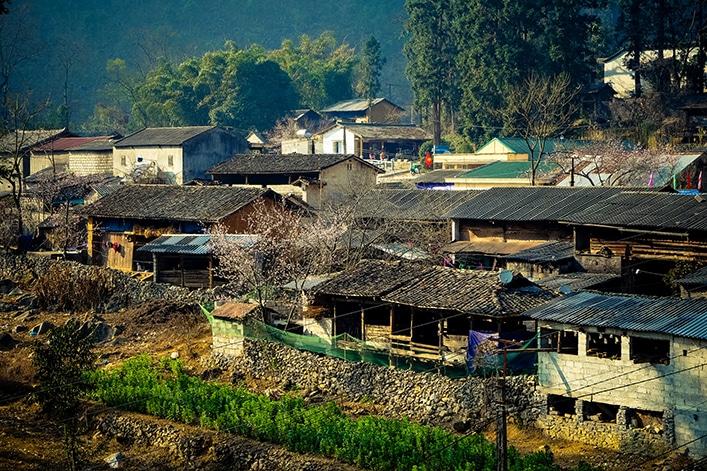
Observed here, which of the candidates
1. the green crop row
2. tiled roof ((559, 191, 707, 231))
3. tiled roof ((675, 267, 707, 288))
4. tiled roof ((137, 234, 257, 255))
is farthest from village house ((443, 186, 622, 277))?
the green crop row

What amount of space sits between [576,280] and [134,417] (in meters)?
14.8

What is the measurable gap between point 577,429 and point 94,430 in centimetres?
1487

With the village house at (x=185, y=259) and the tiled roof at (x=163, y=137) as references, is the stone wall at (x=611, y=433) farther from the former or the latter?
the tiled roof at (x=163, y=137)

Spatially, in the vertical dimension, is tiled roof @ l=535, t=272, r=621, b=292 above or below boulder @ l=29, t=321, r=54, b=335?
above

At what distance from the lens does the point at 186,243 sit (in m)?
45.0

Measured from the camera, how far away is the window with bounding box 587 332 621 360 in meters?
26.9

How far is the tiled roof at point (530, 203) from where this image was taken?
3903cm

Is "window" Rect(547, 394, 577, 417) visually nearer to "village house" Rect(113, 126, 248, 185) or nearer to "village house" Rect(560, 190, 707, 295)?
"village house" Rect(560, 190, 707, 295)

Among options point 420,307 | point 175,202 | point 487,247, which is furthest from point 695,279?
point 175,202

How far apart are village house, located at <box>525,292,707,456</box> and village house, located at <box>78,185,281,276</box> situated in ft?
71.5

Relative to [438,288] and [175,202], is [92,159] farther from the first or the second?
[438,288]

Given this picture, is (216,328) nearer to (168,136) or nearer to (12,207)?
(12,207)

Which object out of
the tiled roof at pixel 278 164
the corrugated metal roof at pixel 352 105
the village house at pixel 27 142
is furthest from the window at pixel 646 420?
the corrugated metal roof at pixel 352 105

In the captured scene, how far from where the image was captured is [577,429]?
26938 millimetres
